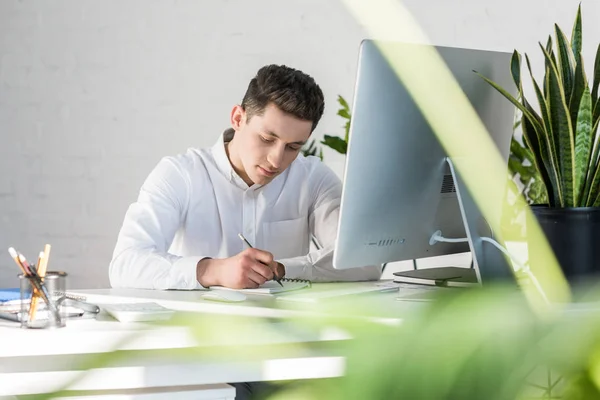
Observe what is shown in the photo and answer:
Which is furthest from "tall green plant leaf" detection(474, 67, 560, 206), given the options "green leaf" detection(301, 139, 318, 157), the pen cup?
"green leaf" detection(301, 139, 318, 157)

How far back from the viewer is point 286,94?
1.99m

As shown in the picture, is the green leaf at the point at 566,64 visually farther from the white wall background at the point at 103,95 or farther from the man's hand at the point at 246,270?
the white wall background at the point at 103,95

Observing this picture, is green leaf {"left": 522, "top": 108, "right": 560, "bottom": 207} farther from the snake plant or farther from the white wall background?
the white wall background

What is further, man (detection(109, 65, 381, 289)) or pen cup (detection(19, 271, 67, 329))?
man (detection(109, 65, 381, 289))

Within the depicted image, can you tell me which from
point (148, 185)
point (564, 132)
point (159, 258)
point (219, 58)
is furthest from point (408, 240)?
point (219, 58)

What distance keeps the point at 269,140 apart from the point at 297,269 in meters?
0.36

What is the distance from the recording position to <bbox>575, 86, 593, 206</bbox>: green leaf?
136 centimetres

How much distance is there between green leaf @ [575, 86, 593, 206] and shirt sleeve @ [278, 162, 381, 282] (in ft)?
1.97

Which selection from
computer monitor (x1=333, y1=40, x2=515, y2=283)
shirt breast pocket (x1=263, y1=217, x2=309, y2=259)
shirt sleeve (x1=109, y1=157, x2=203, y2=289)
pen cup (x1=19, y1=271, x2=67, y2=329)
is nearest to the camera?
pen cup (x1=19, y1=271, x2=67, y2=329)

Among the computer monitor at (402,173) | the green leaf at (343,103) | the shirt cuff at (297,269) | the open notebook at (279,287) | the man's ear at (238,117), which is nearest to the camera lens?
the computer monitor at (402,173)

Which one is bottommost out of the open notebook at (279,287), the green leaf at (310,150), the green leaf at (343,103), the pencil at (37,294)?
the open notebook at (279,287)

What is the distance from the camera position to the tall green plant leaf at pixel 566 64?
56.9 inches

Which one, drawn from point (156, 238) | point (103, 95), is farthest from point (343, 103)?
point (156, 238)

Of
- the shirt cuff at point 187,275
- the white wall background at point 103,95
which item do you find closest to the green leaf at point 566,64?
the shirt cuff at point 187,275
